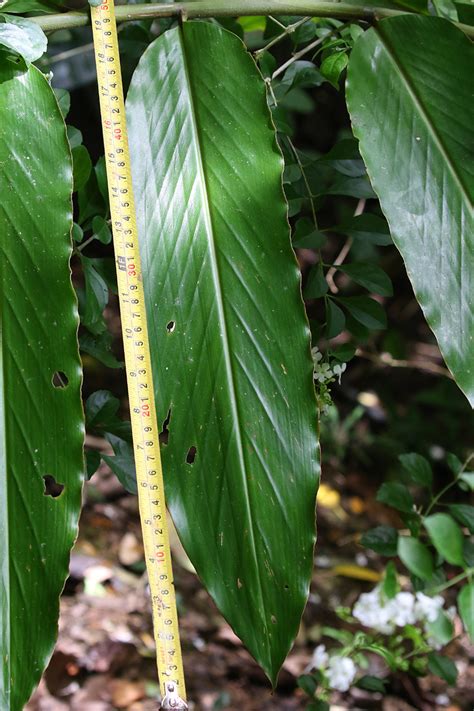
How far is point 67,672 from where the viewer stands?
4.81 feet

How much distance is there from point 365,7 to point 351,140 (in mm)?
146

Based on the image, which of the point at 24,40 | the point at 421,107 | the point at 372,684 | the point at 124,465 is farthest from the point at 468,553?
the point at 24,40

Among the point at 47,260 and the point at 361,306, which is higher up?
the point at 47,260

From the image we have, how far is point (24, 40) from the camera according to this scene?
2.32ft

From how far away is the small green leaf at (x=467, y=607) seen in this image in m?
0.87

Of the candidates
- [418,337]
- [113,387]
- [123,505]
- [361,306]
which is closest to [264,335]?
[361,306]

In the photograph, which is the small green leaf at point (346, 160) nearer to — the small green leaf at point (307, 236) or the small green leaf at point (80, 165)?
the small green leaf at point (307, 236)

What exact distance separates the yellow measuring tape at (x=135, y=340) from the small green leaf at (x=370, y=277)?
0.96 ft

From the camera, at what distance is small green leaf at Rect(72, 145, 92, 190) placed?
0.80 metres

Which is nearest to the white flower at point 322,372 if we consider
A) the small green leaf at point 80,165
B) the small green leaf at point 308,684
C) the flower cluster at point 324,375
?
the flower cluster at point 324,375

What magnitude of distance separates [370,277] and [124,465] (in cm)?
39

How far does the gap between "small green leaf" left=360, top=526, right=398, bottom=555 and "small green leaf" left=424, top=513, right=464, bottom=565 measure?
210 mm

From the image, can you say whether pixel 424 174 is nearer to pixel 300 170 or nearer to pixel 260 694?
pixel 300 170

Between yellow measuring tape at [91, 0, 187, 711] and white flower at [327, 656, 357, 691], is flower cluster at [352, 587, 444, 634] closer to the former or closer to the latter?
white flower at [327, 656, 357, 691]
